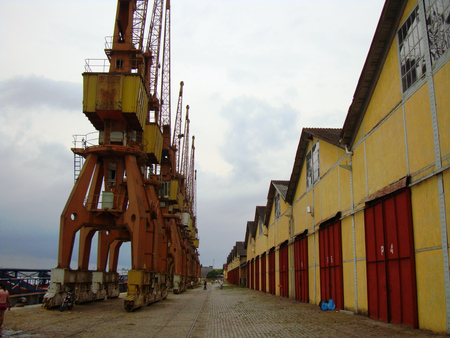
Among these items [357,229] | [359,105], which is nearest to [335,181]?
[357,229]

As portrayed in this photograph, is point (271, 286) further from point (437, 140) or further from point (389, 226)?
point (437, 140)

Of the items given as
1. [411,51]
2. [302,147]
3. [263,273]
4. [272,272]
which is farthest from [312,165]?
[263,273]

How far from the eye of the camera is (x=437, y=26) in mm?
11250

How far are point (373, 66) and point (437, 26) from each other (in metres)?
3.92

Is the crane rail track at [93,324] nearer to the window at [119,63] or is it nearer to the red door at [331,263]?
the red door at [331,263]

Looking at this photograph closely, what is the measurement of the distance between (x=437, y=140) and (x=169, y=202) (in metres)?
38.4

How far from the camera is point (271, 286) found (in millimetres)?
40469

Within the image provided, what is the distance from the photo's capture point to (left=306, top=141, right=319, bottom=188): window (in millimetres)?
24123

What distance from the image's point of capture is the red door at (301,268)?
86.0 ft

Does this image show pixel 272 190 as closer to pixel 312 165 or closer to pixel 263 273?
pixel 263 273

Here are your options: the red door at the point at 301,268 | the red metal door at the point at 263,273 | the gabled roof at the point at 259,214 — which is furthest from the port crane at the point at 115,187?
the gabled roof at the point at 259,214

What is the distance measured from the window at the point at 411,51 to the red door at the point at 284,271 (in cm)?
2234

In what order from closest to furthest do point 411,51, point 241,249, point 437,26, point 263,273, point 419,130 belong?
point 437,26, point 419,130, point 411,51, point 263,273, point 241,249

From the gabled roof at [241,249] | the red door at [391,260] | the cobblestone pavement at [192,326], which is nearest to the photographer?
the red door at [391,260]
